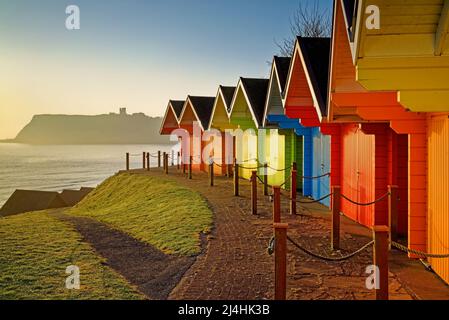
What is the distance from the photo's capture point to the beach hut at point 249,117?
19.3 meters

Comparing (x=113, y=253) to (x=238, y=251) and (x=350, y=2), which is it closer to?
(x=238, y=251)

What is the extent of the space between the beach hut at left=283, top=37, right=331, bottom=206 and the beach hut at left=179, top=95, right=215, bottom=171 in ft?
35.6

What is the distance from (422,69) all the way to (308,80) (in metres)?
6.04

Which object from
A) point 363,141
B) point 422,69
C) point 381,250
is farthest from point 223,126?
point 381,250

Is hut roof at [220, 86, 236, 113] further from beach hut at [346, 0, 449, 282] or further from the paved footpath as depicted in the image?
beach hut at [346, 0, 449, 282]

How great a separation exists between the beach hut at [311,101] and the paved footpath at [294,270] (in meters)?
3.17

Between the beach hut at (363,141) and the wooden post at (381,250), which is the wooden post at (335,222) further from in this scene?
the wooden post at (381,250)

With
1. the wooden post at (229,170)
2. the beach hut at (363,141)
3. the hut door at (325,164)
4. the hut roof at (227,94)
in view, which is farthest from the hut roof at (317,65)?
the wooden post at (229,170)

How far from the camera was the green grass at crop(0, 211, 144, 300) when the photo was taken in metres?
6.71

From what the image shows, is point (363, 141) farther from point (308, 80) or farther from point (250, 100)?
point (250, 100)

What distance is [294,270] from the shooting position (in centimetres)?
751

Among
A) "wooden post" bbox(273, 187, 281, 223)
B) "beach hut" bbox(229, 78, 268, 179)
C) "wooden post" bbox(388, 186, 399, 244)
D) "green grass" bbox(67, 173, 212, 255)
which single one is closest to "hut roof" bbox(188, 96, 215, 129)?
"beach hut" bbox(229, 78, 268, 179)

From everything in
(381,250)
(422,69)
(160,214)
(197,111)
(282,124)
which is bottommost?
(160,214)

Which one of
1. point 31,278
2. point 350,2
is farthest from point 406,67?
point 31,278
